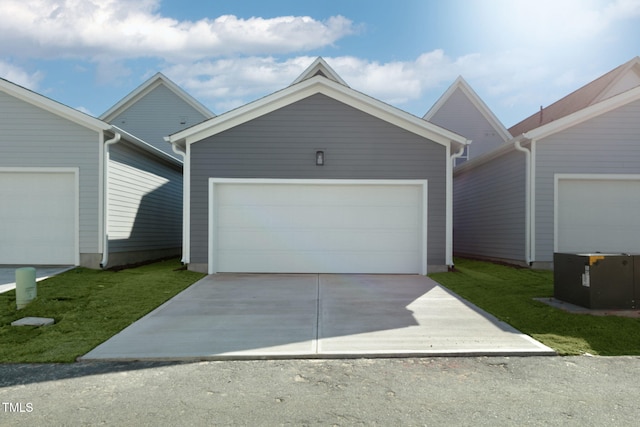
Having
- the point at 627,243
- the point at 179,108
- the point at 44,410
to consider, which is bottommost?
the point at 44,410

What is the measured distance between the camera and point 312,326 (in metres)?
5.88

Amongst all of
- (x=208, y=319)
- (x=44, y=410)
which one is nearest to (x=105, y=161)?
(x=208, y=319)

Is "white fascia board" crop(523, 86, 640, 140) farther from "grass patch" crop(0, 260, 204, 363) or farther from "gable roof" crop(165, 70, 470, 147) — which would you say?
"grass patch" crop(0, 260, 204, 363)

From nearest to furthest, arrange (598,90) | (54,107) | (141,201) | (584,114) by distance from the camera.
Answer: (54,107), (584,114), (141,201), (598,90)

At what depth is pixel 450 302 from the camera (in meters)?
7.38

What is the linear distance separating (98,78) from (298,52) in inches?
332

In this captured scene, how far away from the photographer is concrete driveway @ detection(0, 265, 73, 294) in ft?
26.7

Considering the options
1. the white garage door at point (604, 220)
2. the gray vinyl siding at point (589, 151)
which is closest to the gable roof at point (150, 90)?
the gray vinyl siding at point (589, 151)

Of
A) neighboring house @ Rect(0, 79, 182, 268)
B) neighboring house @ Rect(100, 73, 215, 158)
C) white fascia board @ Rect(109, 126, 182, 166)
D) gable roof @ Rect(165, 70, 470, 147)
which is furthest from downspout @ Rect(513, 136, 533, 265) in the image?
neighboring house @ Rect(100, 73, 215, 158)

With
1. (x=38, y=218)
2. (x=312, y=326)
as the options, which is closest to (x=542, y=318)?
(x=312, y=326)

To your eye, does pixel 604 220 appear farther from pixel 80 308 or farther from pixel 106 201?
pixel 106 201

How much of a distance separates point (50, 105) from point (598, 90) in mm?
16641

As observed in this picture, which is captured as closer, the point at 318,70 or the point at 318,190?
the point at 318,190

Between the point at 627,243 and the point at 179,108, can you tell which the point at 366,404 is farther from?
the point at 179,108
